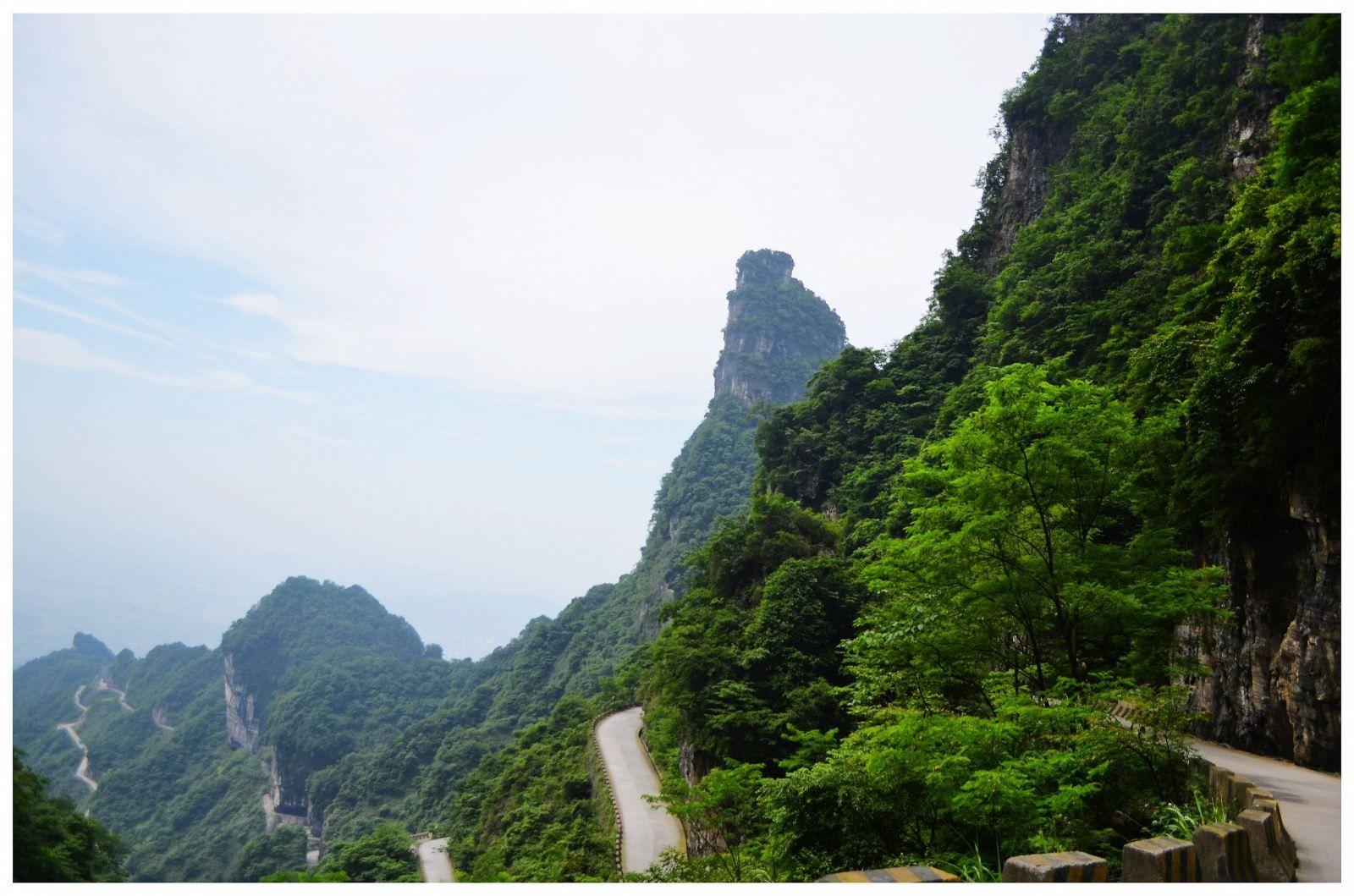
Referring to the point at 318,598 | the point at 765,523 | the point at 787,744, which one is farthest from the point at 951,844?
the point at 318,598

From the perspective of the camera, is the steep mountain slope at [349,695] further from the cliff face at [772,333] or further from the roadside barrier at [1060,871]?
the roadside barrier at [1060,871]

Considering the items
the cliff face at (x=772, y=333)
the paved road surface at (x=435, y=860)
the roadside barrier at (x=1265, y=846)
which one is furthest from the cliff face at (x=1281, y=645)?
the cliff face at (x=772, y=333)

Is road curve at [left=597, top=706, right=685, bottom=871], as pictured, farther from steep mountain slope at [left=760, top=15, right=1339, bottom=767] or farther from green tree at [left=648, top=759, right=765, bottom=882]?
steep mountain slope at [left=760, top=15, right=1339, bottom=767]

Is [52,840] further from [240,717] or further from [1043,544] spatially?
[240,717]

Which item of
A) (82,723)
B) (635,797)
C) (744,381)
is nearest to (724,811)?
(635,797)

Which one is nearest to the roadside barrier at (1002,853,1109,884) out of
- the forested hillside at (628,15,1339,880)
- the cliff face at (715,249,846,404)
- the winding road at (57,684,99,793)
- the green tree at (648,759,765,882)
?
the forested hillside at (628,15,1339,880)

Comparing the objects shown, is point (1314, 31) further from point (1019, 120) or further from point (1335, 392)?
point (1019, 120)
